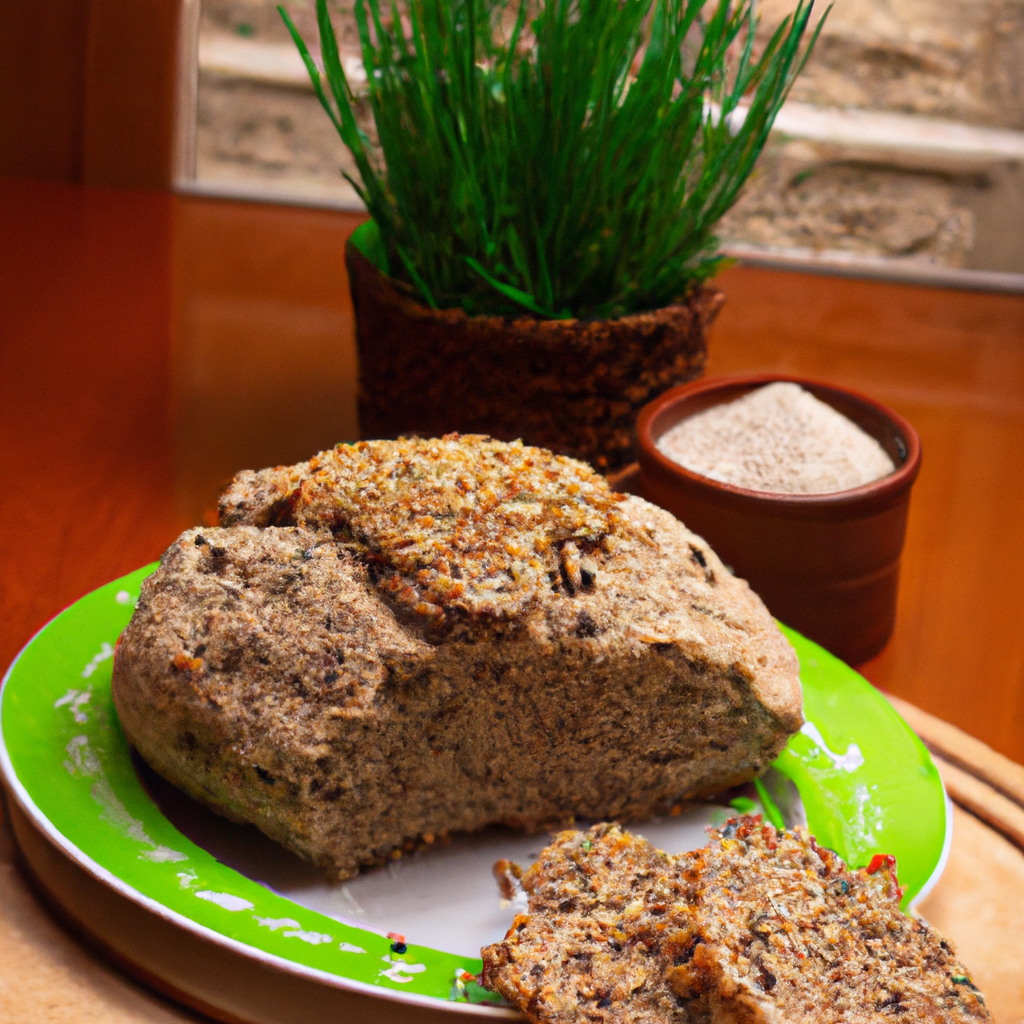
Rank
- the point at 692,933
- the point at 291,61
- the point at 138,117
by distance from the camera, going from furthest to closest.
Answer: the point at 291,61 < the point at 138,117 < the point at 692,933

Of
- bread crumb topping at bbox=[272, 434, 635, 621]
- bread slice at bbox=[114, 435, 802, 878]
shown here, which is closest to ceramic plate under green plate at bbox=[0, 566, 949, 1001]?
bread slice at bbox=[114, 435, 802, 878]

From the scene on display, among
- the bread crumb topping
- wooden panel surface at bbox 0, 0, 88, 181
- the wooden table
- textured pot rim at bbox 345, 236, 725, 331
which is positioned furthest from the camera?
wooden panel surface at bbox 0, 0, 88, 181

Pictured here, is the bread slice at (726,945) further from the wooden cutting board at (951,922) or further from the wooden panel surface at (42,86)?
the wooden panel surface at (42,86)

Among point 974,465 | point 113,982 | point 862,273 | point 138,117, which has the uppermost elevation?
point 138,117

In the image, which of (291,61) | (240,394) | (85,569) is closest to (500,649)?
(85,569)

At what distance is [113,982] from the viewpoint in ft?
1.82

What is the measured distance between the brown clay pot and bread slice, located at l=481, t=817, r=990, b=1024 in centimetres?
46

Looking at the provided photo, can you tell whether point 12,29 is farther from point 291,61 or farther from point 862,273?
point 862,273

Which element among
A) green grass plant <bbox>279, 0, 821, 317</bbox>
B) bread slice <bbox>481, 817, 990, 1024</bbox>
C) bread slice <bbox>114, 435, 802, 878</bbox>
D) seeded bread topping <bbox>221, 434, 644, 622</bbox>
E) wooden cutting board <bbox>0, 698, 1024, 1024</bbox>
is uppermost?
green grass plant <bbox>279, 0, 821, 317</bbox>

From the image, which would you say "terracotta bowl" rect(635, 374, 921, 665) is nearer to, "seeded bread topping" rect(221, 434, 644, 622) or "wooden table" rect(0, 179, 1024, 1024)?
"wooden table" rect(0, 179, 1024, 1024)

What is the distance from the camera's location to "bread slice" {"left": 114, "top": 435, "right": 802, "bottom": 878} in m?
0.59

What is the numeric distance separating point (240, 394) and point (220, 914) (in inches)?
30.0

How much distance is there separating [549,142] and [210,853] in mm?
587

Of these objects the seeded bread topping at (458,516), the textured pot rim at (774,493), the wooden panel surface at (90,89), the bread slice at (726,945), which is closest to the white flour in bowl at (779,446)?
the textured pot rim at (774,493)
